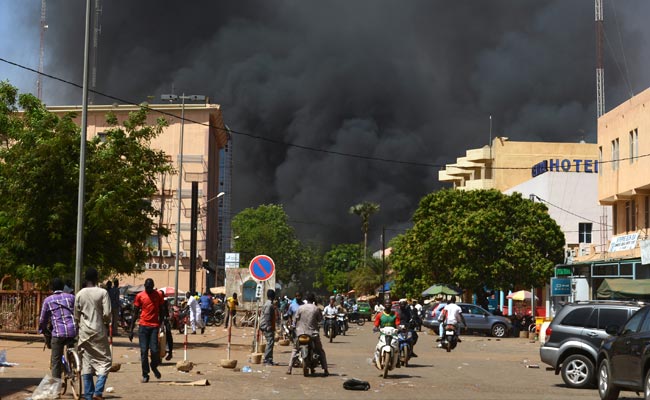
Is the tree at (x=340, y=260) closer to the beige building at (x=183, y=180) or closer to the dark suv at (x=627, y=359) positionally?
the beige building at (x=183, y=180)

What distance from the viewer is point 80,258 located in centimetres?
2423

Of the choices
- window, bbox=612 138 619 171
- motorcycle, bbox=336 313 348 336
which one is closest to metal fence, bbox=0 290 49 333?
motorcycle, bbox=336 313 348 336

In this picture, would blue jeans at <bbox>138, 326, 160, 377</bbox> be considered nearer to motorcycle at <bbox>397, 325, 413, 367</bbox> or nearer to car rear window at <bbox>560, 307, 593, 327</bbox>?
motorcycle at <bbox>397, 325, 413, 367</bbox>

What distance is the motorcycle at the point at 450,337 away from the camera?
34.3 meters

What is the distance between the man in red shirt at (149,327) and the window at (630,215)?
1359 inches

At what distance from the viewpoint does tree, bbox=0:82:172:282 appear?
2994cm

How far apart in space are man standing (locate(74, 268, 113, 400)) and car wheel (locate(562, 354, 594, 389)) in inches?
382

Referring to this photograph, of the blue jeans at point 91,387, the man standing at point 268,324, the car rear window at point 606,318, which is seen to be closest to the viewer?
the blue jeans at point 91,387

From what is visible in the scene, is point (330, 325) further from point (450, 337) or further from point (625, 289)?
point (625, 289)

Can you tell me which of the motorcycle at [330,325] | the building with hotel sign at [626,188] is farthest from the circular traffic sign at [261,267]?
the building with hotel sign at [626,188]

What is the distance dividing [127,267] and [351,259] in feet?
425

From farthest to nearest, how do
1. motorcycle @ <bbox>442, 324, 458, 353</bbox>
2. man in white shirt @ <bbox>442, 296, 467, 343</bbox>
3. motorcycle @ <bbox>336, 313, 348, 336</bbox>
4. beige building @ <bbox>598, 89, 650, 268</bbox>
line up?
1. motorcycle @ <bbox>336, 313, 348, 336</bbox>
2. beige building @ <bbox>598, 89, 650, 268</bbox>
3. man in white shirt @ <bbox>442, 296, 467, 343</bbox>
4. motorcycle @ <bbox>442, 324, 458, 353</bbox>

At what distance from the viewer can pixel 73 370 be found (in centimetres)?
1497

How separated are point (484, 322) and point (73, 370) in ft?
124
